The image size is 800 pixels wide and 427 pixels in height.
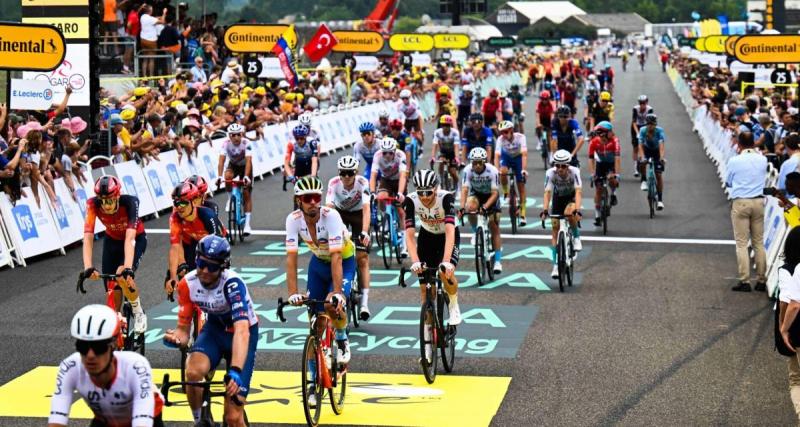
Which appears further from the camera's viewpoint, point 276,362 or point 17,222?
point 17,222

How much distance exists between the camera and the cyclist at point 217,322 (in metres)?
9.01

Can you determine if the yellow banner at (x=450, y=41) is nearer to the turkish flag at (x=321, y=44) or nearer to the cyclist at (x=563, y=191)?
the turkish flag at (x=321, y=44)

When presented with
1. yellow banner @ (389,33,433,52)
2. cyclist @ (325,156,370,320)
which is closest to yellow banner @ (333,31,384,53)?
yellow banner @ (389,33,433,52)

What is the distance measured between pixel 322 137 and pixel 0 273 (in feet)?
70.0

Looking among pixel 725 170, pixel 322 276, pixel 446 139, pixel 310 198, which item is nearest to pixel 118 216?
pixel 322 276

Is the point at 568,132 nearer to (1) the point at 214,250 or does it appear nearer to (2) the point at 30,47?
(2) the point at 30,47

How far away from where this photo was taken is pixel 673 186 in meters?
31.6

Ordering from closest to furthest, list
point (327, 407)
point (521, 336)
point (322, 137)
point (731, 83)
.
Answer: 1. point (327, 407)
2. point (521, 336)
3. point (322, 137)
4. point (731, 83)

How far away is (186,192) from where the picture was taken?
12945 millimetres

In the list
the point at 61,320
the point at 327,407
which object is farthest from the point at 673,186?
the point at 327,407

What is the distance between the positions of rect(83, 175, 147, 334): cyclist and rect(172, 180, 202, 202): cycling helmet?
618mm

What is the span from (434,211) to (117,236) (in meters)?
3.35

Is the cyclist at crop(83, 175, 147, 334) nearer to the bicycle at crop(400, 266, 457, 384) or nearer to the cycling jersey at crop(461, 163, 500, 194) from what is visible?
the bicycle at crop(400, 266, 457, 384)

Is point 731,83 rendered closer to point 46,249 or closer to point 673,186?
point 673,186
